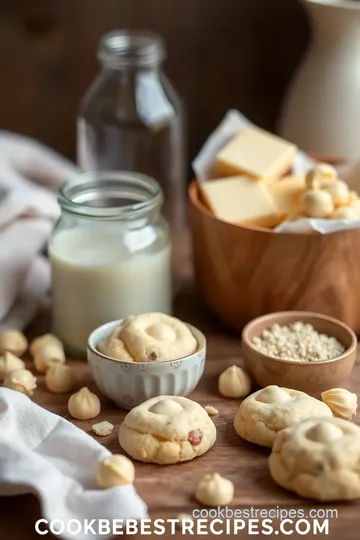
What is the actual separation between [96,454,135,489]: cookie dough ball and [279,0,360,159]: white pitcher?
71 cm

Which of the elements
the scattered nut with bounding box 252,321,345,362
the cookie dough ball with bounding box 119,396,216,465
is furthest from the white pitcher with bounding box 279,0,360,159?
the cookie dough ball with bounding box 119,396,216,465

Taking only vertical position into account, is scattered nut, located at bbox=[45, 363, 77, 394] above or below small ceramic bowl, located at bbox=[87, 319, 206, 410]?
below

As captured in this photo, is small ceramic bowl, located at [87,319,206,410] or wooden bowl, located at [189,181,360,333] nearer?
small ceramic bowl, located at [87,319,206,410]

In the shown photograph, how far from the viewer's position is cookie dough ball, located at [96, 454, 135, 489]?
0.87 m

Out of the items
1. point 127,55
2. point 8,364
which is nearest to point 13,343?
point 8,364

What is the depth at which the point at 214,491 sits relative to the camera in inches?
34.1

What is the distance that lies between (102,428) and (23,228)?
0.42m

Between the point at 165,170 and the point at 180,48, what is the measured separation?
280 mm

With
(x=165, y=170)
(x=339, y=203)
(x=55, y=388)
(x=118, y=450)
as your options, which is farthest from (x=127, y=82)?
(x=118, y=450)

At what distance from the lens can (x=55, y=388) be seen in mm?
1090

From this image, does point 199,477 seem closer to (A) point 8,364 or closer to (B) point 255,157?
(A) point 8,364

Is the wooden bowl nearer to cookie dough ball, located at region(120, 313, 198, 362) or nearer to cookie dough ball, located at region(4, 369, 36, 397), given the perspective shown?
cookie dough ball, located at region(120, 313, 198, 362)

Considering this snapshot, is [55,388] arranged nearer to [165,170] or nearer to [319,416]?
[319,416]

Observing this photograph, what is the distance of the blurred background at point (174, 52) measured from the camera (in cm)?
162
